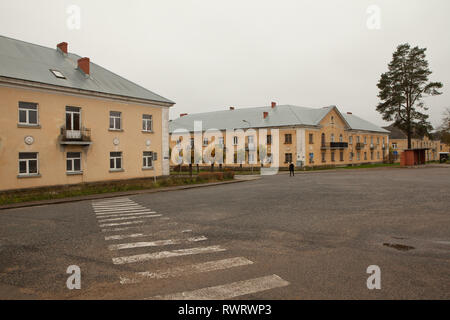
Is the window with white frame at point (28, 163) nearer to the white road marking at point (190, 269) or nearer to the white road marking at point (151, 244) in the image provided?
the white road marking at point (151, 244)

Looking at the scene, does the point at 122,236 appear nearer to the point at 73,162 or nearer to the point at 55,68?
the point at 73,162

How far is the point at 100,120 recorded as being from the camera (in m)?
24.1

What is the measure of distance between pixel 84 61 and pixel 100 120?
5.20 meters

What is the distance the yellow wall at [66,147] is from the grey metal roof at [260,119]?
26643 mm

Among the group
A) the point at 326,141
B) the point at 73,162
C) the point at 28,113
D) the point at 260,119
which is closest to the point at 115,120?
the point at 73,162

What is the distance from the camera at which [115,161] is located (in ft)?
83.3

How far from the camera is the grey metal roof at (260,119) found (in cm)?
5078

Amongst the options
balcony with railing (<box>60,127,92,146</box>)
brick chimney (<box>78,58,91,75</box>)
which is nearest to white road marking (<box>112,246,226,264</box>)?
balcony with railing (<box>60,127,92,146</box>)

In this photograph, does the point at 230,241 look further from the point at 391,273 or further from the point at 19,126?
the point at 19,126

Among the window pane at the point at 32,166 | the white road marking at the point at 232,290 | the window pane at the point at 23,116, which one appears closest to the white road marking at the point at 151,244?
the white road marking at the point at 232,290

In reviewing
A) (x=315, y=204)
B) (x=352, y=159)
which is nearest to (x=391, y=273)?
(x=315, y=204)

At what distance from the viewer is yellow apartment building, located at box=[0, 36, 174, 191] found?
19.7 meters

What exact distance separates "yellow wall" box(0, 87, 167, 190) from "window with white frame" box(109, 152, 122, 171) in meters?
0.37

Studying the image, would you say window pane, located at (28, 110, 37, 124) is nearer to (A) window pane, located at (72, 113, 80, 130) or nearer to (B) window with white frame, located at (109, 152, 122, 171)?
(A) window pane, located at (72, 113, 80, 130)
